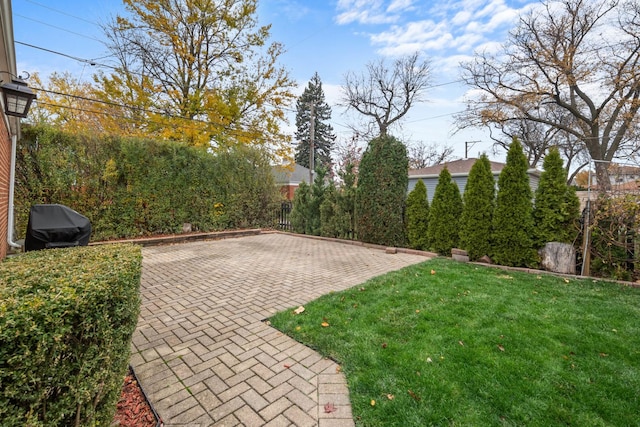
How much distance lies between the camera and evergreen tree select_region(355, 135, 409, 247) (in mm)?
7309

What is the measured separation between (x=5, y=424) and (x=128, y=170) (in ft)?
25.5

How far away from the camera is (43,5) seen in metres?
7.62

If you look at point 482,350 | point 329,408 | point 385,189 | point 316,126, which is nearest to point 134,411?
point 329,408

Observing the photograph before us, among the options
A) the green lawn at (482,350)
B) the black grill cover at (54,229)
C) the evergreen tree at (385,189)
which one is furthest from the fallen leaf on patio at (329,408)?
the evergreen tree at (385,189)

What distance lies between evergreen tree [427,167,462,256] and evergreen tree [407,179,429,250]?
0.26 meters

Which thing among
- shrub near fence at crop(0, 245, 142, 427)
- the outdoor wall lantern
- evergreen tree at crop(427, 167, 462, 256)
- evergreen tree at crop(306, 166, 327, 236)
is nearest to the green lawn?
shrub near fence at crop(0, 245, 142, 427)

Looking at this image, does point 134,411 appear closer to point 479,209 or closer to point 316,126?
point 479,209

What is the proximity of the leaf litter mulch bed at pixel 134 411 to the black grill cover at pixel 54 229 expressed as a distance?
9.97 feet

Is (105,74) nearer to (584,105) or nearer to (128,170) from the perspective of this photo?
(128,170)

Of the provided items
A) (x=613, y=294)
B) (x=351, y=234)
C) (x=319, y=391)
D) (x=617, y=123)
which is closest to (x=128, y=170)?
(x=351, y=234)

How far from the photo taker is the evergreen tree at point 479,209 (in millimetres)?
5816

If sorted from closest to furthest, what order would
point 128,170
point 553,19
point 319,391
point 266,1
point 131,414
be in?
point 131,414, point 319,391, point 128,170, point 266,1, point 553,19

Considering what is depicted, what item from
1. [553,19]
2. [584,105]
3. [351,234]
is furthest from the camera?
[584,105]

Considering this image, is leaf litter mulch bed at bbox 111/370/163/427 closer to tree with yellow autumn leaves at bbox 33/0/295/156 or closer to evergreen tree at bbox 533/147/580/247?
evergreen tree at bbox 533/147/580/247
